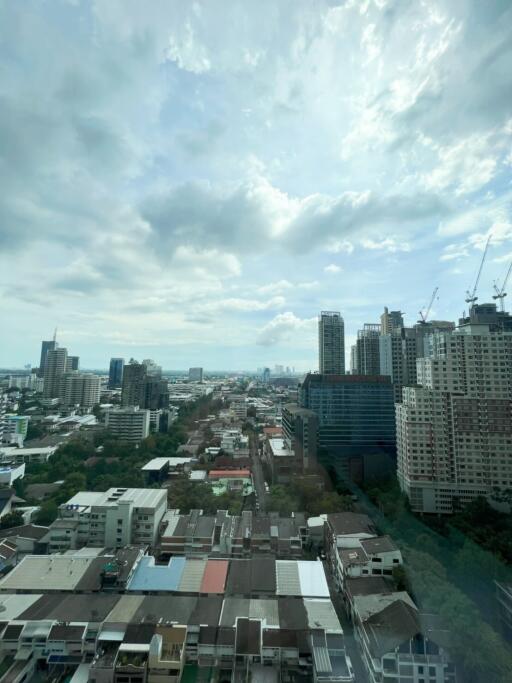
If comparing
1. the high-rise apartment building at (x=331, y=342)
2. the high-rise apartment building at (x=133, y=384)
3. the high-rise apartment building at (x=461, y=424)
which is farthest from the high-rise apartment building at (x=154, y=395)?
the high-rise apartment building at (x=461, y=424)

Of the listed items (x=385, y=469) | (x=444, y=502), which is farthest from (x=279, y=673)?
(x=385, y=469)

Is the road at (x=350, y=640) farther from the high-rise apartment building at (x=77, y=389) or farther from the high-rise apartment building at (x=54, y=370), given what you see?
the high-rise apartment building at (x=54, y=370)

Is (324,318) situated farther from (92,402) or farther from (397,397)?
(92,402)

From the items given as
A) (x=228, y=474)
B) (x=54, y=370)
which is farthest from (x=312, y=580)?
(x=54, y=370)

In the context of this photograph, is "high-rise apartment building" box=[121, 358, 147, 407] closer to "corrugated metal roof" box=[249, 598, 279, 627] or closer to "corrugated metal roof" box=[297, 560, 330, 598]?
"corrugated metal roof" box=[297, 560, 330, 598]

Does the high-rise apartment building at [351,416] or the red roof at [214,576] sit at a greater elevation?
the high-rise apartment building at [351,416]

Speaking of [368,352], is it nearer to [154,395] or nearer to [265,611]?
[154,395]
